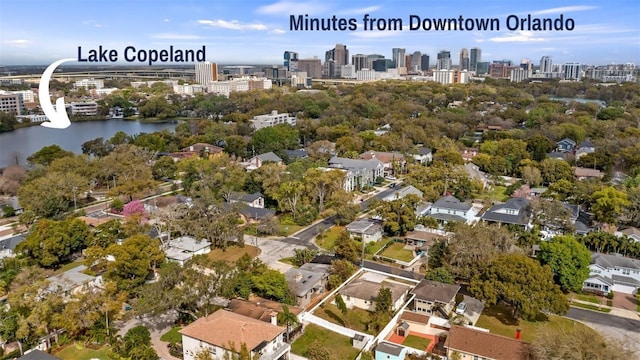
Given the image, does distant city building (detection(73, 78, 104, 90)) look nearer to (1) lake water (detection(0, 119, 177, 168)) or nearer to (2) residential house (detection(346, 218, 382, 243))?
(1) lake water (detection(0, 119, 177, 168))

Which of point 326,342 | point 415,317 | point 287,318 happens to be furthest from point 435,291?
point 287,318

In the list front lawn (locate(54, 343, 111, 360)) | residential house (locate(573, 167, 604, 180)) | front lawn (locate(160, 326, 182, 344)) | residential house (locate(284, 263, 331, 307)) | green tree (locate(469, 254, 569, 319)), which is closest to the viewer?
front lawn (locate(54, 343, 111, 360))

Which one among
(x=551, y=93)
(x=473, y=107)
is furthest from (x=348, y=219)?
(x=551, y=93)

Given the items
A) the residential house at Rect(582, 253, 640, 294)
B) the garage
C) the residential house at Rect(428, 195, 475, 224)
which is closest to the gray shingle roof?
the residential house at Rect(428, 195, 475, 224)

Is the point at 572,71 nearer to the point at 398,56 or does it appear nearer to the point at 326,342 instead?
the point at 398,56

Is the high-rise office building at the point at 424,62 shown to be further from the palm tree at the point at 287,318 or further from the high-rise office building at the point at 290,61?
the palm tree at the point at 287,318
